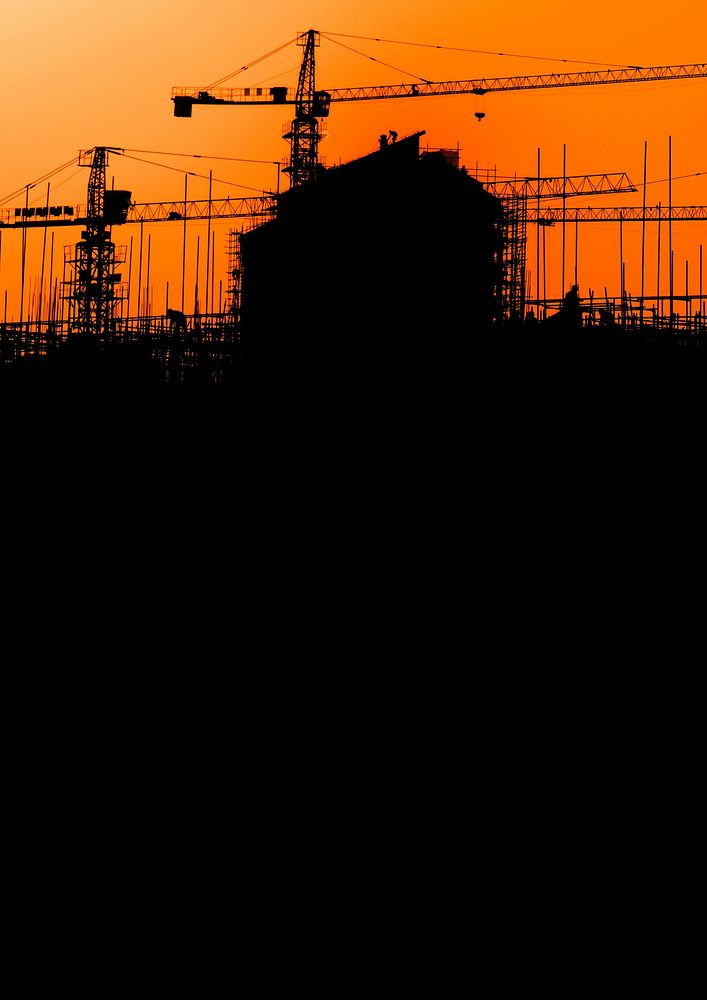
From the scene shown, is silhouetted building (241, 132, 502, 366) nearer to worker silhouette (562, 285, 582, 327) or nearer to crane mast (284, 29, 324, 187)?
worker silhouette (562, 285, 582, 327)

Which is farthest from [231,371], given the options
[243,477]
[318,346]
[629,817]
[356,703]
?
[629,817]

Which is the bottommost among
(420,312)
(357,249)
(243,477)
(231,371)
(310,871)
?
(310,871)

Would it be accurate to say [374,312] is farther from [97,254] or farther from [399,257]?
[97,254]

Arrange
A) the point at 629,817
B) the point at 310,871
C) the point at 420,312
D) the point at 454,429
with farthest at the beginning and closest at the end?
the point at 420,312 → the point at 454,429 → the point at 629,817 → the point at 310,871

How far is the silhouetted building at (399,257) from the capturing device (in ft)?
106

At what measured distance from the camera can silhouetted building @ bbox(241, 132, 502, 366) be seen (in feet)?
106

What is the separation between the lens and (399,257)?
32719 millimetres

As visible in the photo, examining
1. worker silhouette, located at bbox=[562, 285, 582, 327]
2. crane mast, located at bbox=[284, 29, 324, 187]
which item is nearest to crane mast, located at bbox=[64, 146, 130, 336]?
crane mast, located at bbox=[284, 29, 324, 187]

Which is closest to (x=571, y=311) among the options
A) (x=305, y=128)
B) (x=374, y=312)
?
(x=374, y=312)

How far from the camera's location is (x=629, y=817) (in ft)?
25.5

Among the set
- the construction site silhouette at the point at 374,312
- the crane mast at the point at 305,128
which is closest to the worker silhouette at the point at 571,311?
the construction site silhouette at the point at 374,312

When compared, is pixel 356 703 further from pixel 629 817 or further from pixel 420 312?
pixel 420 312

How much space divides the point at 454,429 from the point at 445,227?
1506cm

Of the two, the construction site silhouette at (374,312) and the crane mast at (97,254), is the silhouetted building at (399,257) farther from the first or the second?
the crane mast at (97,254)
